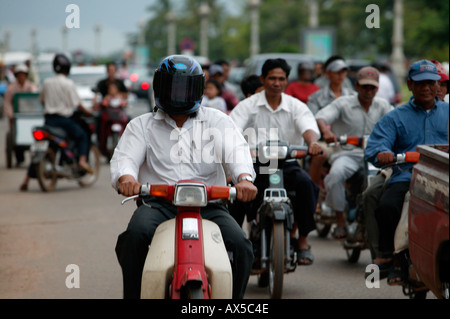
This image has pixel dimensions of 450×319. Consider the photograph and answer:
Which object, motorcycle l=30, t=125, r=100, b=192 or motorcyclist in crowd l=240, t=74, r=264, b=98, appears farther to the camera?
motorcycle l=30, t=125, r=100, b=192

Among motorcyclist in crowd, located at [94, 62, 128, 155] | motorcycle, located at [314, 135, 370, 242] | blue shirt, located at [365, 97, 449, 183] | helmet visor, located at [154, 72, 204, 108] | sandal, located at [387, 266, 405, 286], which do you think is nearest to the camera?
helmet visor, located at [154, 72, 204, 108]

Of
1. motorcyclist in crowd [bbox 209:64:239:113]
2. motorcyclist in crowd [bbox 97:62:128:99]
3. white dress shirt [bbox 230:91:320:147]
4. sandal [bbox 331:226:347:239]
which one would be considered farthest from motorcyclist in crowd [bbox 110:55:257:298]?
motorcyclist in crowd [bbox 97:62:128:99]

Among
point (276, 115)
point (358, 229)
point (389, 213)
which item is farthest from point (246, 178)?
point (358, 229)

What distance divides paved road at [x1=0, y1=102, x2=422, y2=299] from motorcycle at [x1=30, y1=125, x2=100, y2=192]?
41 centimetres

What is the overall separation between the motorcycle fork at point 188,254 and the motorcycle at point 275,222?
2461mm

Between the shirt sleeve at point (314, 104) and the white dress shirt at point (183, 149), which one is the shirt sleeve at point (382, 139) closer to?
the white dress shirt at point (183, 149)

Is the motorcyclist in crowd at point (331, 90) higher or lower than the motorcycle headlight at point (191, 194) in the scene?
higher

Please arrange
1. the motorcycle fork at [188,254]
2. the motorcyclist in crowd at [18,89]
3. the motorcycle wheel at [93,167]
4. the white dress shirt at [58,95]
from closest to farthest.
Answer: the motorcycle fork at [188,254]
the white dress shirt at [58,95]
the motorcycle wheel at [93,167]
the motorcyclist in crowd at [18,89]

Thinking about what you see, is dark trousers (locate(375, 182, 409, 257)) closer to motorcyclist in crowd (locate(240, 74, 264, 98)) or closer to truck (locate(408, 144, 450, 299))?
truck (locate(408, 144, 450, 299))

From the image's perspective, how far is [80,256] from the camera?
30.7ft

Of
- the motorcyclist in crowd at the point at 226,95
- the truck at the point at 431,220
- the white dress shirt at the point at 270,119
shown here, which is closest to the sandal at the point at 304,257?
the white dress shirt at the point at 270,119

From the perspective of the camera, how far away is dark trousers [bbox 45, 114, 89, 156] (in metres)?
14.7

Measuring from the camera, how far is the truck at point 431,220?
16.4ft
